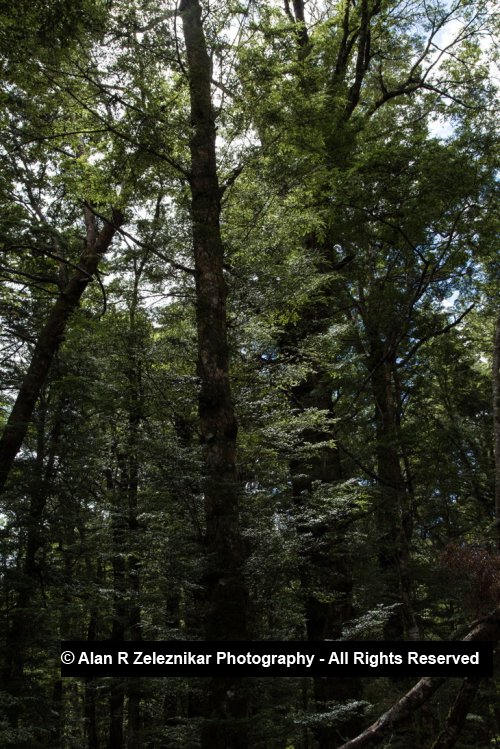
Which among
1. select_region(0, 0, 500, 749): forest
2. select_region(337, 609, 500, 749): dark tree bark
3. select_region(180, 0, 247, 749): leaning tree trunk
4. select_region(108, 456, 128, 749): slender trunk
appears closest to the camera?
select_region(337, 609, 500, 749): dark tree bark

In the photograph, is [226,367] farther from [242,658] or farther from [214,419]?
[242,658]

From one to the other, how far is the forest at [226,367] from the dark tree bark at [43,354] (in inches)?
1.5

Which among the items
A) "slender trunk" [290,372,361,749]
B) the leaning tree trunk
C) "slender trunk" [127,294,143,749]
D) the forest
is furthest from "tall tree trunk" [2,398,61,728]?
"slender trunk" [290,372,361,749]

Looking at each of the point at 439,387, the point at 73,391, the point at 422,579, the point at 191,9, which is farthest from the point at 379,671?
the point at 439,387

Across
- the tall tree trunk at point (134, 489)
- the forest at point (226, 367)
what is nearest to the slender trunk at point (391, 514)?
the forest at point (226, 367)

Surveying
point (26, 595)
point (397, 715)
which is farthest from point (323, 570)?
point (26, 595)

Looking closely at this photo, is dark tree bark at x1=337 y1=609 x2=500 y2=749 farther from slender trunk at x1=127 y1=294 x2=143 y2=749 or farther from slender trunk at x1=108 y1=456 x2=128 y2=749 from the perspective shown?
slender trunk at x1=108 y1=456 x2=128 y2=749

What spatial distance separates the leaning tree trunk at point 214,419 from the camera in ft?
16.6

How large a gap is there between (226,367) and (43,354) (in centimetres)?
384

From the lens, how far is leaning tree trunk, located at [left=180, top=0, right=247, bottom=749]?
5059mm

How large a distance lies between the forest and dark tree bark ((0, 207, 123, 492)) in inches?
1.5

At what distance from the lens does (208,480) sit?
580cm

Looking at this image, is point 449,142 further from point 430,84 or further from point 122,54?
point 122,54

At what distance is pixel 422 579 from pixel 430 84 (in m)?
11.1
